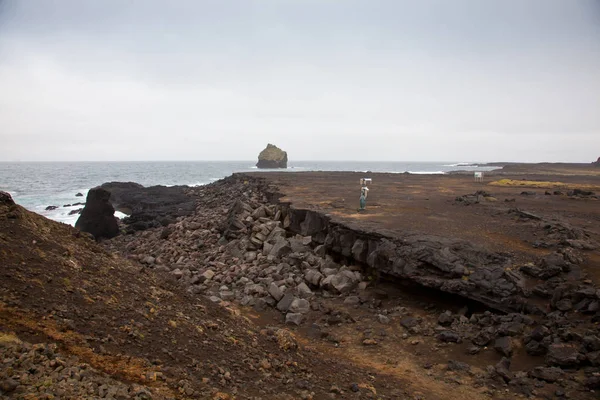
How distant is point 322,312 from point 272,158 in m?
111

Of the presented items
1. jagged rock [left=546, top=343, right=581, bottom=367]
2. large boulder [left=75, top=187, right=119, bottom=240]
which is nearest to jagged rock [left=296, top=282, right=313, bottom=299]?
jagged rock [left=546, top=343, right=581, bottom=367]

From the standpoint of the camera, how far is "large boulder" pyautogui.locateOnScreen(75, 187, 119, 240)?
76.0ft

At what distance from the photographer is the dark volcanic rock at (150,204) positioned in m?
25.6

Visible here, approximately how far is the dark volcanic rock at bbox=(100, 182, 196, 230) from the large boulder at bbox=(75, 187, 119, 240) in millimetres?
1374

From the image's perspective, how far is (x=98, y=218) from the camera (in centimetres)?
2347

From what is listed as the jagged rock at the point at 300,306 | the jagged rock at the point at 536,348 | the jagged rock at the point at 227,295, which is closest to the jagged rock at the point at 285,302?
the jagged rock at the point at 300,306

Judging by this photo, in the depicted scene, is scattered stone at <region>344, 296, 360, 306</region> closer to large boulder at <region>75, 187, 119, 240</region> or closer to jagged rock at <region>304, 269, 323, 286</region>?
jagged rock at <region>304, 269, 323, 286</region>

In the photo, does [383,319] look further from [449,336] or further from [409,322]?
[449,336]

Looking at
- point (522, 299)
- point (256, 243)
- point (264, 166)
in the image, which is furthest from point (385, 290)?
point (264, 166)

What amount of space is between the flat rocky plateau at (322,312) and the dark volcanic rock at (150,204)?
387 inches

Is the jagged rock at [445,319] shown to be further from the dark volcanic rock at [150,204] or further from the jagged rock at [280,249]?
the dark volcanic rock at [150,204]

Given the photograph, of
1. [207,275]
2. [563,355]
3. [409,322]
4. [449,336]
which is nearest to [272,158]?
[207,275]

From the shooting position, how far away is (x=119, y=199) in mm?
37125

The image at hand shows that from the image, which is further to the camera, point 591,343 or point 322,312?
point 322,312
